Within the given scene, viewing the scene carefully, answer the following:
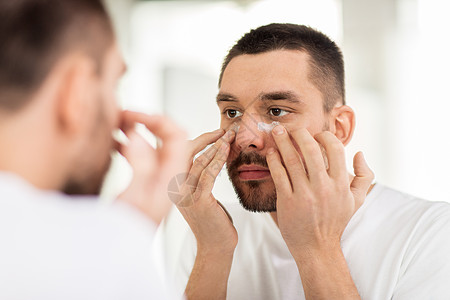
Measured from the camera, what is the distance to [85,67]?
401 millimetres

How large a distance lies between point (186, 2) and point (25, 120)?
8.24 ft

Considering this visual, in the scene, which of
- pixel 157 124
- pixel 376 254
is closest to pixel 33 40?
pixel 157 124

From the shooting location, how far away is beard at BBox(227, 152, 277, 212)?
1.07 metres

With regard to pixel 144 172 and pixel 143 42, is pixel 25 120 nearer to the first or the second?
pixel 144 172

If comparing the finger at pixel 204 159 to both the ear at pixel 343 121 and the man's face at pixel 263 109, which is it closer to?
the man's face at pixel 263 109

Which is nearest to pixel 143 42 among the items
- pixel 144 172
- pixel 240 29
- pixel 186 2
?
pixel 186 2

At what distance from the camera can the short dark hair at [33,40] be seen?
14.8 inches

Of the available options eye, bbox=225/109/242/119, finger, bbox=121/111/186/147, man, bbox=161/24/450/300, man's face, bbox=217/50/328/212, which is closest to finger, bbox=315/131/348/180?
man, bbox=161/24/450/300

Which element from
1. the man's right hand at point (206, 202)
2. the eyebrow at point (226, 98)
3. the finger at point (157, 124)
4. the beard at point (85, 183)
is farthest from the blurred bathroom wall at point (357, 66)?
the beard at point (85, 183)

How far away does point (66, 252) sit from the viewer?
1.15 ft

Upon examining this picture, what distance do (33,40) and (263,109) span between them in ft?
2.45

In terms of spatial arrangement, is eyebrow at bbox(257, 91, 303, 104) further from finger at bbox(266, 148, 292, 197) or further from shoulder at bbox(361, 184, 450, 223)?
shoulder at bbox(361, 184, 450, 223)

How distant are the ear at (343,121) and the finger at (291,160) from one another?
28 cm

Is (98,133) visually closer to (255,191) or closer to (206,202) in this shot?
(206,202)
